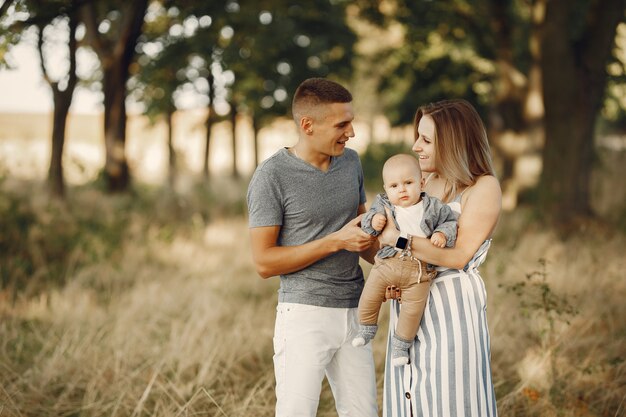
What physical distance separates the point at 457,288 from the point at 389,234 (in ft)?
1.33

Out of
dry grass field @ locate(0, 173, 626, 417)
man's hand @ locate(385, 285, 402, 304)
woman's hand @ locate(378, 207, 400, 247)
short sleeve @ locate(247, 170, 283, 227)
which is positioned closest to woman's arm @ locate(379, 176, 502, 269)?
woman's hand @ locate(378, 207, 400, 247)

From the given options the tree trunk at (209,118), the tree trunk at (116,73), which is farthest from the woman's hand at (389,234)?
the tree trunk at (209,118)

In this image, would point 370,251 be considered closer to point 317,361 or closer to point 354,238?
point 354,238

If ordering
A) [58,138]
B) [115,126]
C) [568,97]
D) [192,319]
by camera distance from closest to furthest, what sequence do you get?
[192,319] → [568,97] → [58,138] → [115,126]

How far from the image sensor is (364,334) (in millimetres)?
3012

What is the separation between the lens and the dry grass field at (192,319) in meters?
4.36

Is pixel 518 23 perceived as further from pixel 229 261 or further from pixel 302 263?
pixel 302 263

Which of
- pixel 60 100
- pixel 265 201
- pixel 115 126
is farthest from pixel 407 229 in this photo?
pixel 115 126

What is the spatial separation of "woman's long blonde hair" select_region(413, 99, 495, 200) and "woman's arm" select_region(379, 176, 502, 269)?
0.10 m

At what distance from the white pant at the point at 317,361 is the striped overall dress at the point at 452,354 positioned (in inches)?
11.7

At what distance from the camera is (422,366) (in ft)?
9.34

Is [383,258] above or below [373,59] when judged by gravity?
below

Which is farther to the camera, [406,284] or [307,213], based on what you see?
[307,213]

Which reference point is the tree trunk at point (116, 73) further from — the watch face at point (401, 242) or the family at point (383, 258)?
the watch face at point (401, 242)
